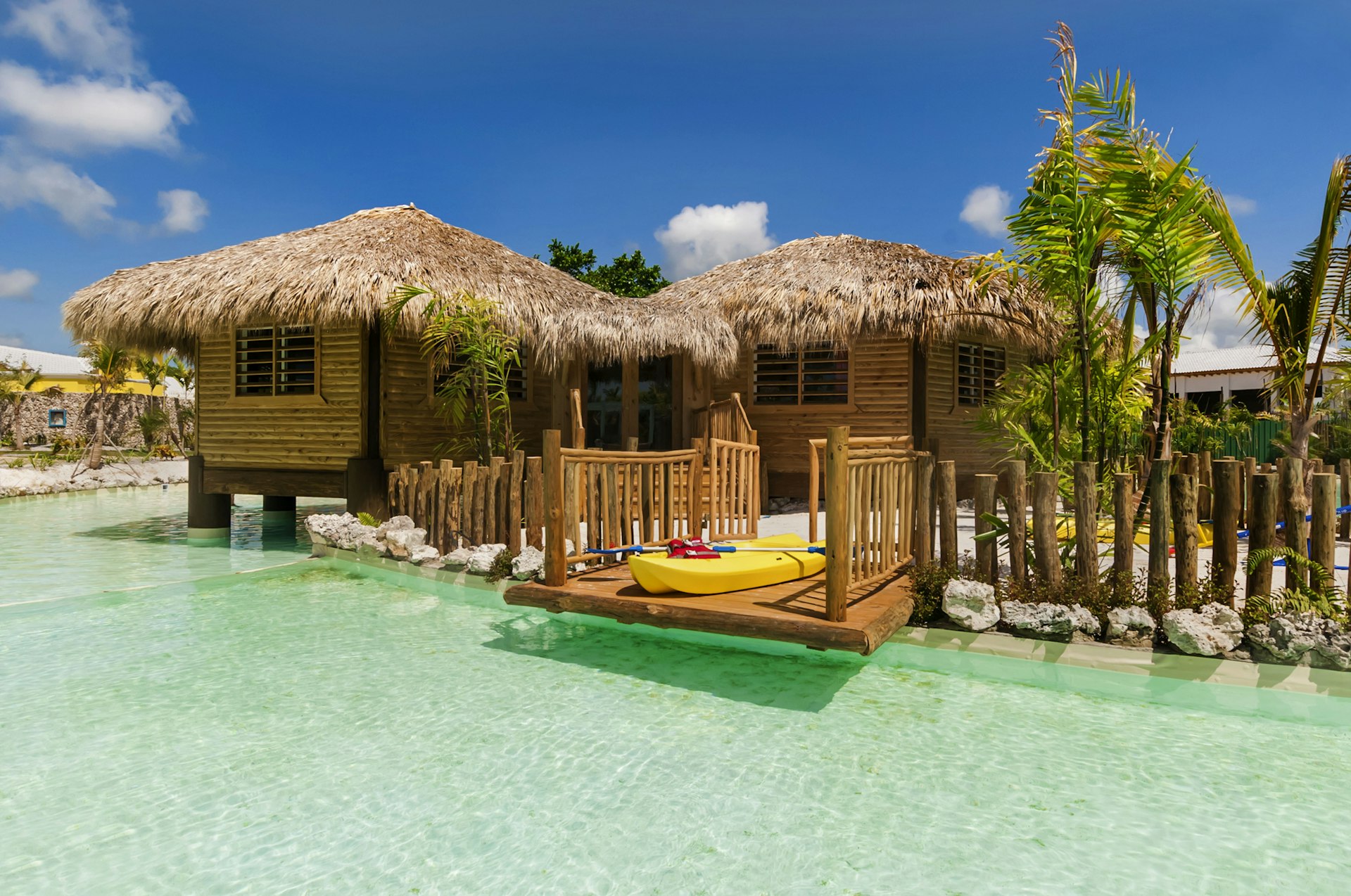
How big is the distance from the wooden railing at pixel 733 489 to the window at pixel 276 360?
6.18 meters

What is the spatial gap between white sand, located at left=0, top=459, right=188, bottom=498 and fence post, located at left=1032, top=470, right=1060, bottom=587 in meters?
20.1

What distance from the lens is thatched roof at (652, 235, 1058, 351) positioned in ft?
38.2

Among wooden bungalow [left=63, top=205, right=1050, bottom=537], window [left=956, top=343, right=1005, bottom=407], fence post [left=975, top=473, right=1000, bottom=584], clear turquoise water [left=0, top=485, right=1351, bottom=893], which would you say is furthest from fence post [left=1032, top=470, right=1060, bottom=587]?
window [left=956, top=343, right=1005, bottom=407]

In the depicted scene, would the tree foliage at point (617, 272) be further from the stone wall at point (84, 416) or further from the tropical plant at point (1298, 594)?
the tropical plant at point (1298, 594)

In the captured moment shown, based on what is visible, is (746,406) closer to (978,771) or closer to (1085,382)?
(1085,382)

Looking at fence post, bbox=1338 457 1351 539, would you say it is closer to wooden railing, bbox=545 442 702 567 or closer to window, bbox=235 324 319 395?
wooden railing, bbox=545 442 702 567

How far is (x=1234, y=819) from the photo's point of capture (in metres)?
3.12

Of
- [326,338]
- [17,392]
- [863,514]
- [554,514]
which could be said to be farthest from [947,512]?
[17,392]

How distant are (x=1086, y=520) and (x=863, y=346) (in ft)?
26.5

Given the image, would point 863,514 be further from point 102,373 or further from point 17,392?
point 17,392

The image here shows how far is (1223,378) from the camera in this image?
68.7 feet

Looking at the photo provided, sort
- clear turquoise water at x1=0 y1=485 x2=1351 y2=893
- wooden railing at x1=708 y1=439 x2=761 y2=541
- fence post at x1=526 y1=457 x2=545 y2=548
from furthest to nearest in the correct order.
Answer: fence post at x1=526 y1=457 x2=545 y2=548 < wooden railing at x1=708 y1=439 x2=761 y2=541 < clear turquoise water at x1=0 y1=485 x2=1351 y2=893

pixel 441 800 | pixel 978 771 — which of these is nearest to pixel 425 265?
pixel 441 800

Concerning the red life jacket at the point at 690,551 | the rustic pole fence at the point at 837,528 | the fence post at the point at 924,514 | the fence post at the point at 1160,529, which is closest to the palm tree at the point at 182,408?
the red life jacket at the point at 690,551
